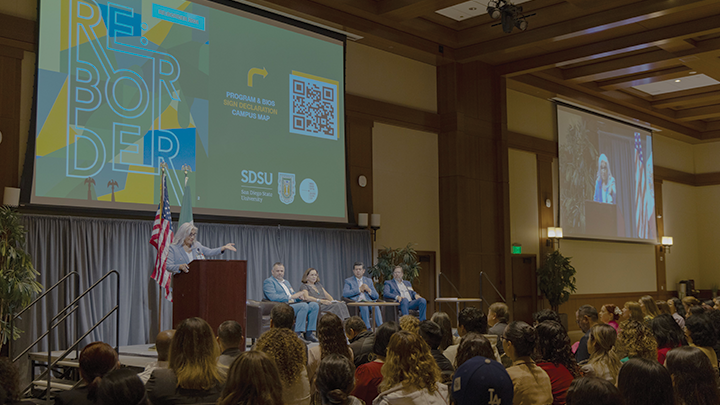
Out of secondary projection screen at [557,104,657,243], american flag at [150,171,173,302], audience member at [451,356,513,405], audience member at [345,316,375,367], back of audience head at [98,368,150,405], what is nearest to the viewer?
back of audience head at [98,368,150,405]

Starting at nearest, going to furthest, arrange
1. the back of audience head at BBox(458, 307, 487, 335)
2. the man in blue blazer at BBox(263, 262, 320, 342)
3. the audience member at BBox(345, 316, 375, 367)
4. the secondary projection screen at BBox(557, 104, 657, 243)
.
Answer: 1. the audience member at BBox(345, 316, 375, 367)
2. the back of audience head at BBox(458, 307, 487, 335)
3. the man in blue blazer at BBox(263, 262, 320, 342)
4. the secondary projection screen at BBox(557, 104, 657, 243)

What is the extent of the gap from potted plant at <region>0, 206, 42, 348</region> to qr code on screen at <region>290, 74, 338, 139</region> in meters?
4.08

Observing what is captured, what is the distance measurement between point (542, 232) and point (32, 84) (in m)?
10.1

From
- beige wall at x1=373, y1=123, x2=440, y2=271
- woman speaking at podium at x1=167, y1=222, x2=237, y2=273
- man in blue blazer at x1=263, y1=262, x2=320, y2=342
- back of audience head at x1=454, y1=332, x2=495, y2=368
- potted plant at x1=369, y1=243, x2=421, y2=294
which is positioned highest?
beige wall at x1=373, y1=123, x2=440, y2=271

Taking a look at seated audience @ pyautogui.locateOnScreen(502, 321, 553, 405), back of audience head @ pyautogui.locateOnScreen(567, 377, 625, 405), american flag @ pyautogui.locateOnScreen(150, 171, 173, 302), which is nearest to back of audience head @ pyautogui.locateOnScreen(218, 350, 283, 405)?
back of audience head @ pyautogui.locateOnScreen(567, 377, 625, 405)

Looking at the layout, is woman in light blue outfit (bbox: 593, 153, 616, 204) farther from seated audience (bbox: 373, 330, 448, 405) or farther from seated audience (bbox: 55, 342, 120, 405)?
seated audience (bbox: 55, 342, 120, 405)

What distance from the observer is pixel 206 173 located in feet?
27.8

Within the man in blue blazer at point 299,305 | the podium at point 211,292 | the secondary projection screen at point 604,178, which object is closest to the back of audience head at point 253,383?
the podium at point 211,292

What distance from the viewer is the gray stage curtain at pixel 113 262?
7.20m

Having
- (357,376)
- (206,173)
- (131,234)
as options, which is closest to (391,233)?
(206,173)

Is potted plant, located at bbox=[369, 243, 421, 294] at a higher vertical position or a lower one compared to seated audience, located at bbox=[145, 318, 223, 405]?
higher

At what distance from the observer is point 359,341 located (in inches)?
169

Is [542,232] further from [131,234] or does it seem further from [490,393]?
[490,393]

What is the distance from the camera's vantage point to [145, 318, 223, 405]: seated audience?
2.78 metres
